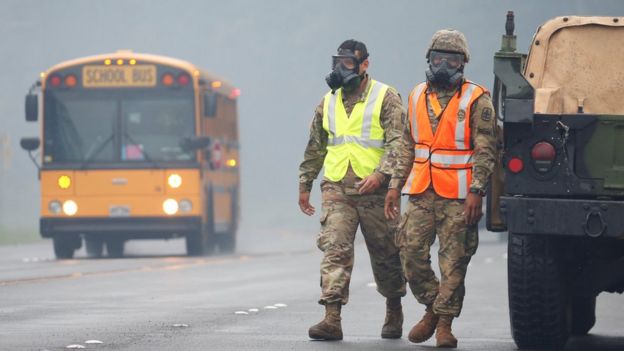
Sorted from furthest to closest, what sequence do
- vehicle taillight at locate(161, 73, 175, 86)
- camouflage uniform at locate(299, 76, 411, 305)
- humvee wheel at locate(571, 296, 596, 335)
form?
vehicle taillight at locate(161, 73, 175, 86)
humvee wheel at locate(571, 296, 596, 335)
camouflage uniform at locate(299, 76, 411, 305)

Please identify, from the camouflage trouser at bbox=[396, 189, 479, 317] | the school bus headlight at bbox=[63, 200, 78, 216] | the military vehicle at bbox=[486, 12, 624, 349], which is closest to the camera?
the military vehicle at bbox=[486, 12, 624, 349]

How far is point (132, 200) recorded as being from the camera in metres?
26.5

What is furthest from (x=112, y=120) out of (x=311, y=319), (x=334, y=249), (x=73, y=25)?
(x=73, y=25)

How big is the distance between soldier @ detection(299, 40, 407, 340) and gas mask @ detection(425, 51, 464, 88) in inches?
20.1

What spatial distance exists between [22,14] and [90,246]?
113m

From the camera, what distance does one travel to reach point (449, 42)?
1066cm

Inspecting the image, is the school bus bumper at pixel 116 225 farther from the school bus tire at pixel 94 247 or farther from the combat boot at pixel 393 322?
the combat boot at pixel 393 322

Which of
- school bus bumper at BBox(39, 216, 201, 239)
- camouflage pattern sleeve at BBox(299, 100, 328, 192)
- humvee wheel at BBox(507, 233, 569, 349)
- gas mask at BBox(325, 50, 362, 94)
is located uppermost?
gas mask at BBox(325, 50, 362, 94)

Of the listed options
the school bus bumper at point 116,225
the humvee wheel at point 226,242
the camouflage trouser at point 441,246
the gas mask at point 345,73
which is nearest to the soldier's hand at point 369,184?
the camouflage trouser at point 441,246

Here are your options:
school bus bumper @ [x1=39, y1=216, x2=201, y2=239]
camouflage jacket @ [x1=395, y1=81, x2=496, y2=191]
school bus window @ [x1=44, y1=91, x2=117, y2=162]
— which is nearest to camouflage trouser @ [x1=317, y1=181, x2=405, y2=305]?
camouflage jacket @ [x1=395, y1=81, x2=496, y2=191]

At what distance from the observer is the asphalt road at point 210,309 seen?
35.2 feet

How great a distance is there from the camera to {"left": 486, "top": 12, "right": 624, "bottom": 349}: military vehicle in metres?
9.80

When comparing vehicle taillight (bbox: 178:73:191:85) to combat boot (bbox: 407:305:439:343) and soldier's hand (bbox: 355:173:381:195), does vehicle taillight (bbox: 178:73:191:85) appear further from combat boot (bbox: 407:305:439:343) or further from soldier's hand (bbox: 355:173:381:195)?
combat boot (bbox: 407:305:439:343)

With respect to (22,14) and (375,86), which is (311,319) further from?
(22,14)
